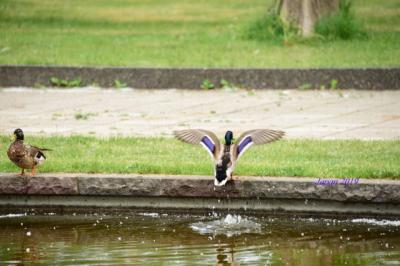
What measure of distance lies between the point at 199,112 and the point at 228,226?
5354 millimetres

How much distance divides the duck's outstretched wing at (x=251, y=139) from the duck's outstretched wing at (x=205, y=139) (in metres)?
0.16

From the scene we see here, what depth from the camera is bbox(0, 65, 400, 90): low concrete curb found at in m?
16.3

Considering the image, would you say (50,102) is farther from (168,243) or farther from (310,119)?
(168,243)

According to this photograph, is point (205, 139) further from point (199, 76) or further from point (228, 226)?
point (199, 76)

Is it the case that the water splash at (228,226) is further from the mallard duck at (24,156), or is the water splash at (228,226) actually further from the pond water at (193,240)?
the mallard duck at (24,156)

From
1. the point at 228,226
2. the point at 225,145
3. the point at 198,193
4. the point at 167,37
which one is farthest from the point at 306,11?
the point at 228,226

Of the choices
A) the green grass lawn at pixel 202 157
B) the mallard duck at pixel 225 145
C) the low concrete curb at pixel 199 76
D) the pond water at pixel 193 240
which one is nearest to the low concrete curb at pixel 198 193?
the pond water at pixel 193 240

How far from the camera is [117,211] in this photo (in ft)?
32.2

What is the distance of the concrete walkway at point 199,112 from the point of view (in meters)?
13.0

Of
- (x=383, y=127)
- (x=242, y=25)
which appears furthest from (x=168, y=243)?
(x=242, y=25)

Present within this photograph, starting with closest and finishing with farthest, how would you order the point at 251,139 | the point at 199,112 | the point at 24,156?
the point at 251,139 < the point at 24,156 < the point at 199,112

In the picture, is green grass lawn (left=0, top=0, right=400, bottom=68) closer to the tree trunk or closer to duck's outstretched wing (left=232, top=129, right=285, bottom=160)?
the tree trunk

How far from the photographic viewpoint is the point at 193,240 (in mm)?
8953

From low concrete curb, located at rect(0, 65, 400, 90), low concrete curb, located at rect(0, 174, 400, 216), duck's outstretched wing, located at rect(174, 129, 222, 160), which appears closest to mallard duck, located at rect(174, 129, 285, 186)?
duck's outstretched wing, located at rect(174, 129, 222, 160)
